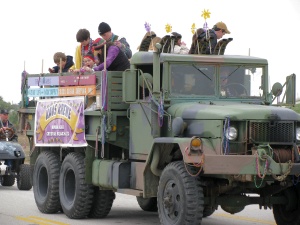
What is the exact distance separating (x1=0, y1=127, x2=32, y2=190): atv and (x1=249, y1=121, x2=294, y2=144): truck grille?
10.4 meters

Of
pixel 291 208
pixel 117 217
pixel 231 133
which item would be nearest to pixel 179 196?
pixel 231 133

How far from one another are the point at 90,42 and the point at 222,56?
3.32 m

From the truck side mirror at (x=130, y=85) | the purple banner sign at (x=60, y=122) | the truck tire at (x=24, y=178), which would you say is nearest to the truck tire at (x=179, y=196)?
the truck side mirror at (x=130, y=85)

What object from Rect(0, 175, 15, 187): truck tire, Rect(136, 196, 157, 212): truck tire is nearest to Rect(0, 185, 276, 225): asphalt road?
Rect(136, 196, 157, 212): truck tire

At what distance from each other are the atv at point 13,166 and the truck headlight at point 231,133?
33.9ft

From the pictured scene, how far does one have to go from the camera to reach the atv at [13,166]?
22.6 metres

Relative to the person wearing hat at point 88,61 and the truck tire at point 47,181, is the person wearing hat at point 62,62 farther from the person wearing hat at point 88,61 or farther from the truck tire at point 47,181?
the truck tire at point 47,181

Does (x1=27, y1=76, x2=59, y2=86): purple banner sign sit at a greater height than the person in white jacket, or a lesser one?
lesser

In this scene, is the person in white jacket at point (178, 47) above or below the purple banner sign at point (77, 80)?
above

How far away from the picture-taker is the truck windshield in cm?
1452

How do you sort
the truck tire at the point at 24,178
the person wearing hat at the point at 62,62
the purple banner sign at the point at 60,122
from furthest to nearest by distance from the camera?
the truck tire at the point at 24,178
the person wearing hat at the point at 62,62
the purple banner sign at the point at 60,122

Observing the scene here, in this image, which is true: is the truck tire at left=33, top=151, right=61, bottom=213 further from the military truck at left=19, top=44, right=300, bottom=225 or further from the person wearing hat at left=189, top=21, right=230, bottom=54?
the person wearing hat at left=189, top=21, right=230, bottom=54

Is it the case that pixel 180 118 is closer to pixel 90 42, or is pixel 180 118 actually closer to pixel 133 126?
pixel 133 126

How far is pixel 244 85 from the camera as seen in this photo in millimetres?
14883
